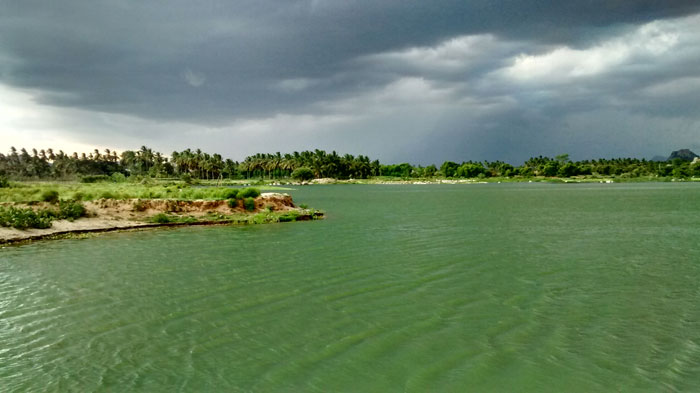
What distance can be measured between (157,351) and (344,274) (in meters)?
9.68

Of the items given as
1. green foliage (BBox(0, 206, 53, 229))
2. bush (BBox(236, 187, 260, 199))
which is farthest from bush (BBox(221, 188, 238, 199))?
green foliage (BBox(0, 206, 53, 229))

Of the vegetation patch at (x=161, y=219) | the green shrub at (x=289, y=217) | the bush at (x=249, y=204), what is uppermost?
the bush at (x=249, y=204)

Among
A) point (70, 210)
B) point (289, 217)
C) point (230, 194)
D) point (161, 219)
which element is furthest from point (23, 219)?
point (289, 217)

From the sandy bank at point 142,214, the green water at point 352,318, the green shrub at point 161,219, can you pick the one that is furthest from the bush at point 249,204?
the green water at point 352,318

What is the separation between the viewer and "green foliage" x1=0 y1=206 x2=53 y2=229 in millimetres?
31297

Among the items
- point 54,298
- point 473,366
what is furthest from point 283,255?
point 473,366

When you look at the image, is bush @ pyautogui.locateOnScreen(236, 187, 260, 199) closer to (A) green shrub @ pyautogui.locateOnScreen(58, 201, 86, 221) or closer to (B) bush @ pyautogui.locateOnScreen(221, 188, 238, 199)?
(B) bush @ pyautogui.locateOnScreen(221, 188, 238, 199)

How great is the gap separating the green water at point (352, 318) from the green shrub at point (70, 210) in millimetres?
11418

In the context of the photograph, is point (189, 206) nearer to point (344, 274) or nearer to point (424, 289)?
point (344, 274)

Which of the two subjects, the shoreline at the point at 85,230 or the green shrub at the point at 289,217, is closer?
the shoreline at the point at 85,230

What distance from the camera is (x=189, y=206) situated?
44.7 metres

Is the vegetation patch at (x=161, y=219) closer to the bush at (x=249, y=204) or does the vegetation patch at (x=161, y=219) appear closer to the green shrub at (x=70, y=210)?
the green shrub at (x=70, y=210)

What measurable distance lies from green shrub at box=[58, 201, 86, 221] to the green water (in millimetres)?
11418

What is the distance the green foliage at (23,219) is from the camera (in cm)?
3130
